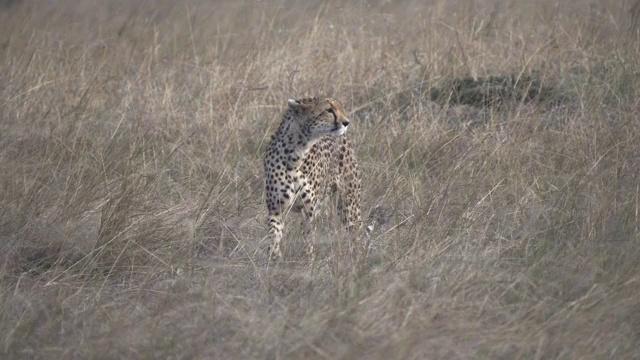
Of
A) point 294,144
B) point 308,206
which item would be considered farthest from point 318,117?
point 308,206

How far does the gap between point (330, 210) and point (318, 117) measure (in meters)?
0.46

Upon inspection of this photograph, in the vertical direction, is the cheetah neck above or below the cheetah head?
below

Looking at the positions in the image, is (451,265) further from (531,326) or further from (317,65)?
(317,65)

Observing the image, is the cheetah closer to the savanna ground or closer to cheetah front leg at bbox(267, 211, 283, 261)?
cheetah front leg at bbox(267, 211, 283, 261)

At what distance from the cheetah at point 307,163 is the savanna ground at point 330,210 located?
4.7 inches

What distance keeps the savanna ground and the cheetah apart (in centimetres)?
12

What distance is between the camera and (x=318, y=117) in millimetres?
4805

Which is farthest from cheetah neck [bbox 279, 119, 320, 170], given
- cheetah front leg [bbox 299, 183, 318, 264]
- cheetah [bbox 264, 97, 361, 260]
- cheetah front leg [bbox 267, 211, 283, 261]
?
cheetah front leg [bbox 267, 211, 283, 261]

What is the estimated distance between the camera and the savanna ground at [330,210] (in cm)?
336

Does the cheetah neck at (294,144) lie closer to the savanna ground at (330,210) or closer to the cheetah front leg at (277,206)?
the cheetah front leg at (277,206)

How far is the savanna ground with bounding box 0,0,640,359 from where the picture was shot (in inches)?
132

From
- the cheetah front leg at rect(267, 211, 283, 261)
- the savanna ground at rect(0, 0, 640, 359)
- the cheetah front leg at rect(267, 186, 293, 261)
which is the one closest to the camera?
the savanna ground at rect(0, 0, 640, 359)

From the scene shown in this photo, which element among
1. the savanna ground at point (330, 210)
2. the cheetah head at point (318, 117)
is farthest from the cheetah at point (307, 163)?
the savanna ground at point (330, 210)

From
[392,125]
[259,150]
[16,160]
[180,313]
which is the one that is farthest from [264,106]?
→ [180,313]
